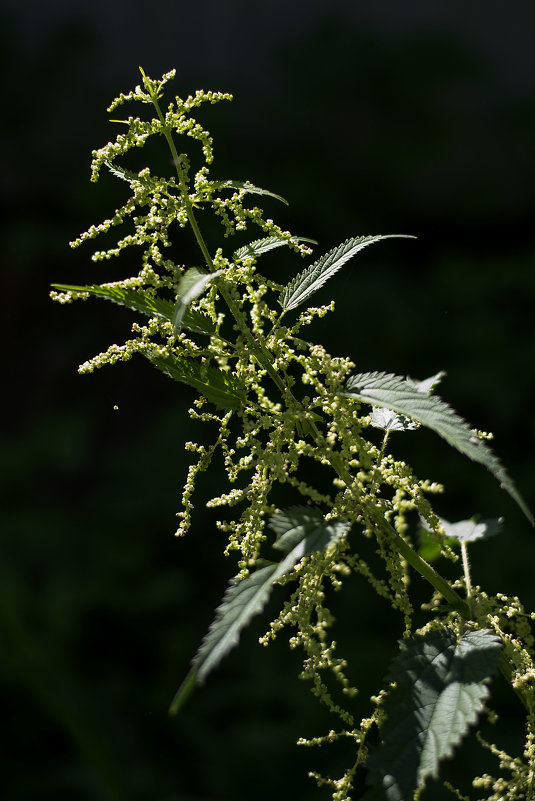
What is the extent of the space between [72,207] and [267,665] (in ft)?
11.3

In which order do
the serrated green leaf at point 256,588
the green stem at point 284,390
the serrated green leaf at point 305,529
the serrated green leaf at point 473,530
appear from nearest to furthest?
1. the serrated green leaf at point 256,588
2. the serrated green leaf at point 305,529
3. the green stem at point 284,390
4. the serrated green leaf at point 473,530

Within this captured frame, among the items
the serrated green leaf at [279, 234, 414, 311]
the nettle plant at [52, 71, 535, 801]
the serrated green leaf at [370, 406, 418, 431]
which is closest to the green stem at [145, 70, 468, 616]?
the nettle plant at [52, 71, 535, 801]

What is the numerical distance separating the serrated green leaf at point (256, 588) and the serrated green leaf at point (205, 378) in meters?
0.19

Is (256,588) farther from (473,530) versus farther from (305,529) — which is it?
(473,530)

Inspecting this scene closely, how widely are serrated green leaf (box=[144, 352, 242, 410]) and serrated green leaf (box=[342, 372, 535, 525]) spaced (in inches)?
6.9

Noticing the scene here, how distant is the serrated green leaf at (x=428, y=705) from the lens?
45.3 inches

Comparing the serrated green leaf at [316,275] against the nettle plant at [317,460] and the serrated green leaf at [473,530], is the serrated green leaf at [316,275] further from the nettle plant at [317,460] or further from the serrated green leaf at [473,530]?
the serrated green leaf at [473,530]

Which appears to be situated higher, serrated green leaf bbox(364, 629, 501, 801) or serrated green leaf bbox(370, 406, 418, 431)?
serrated green leaf bbox(370, 406, 418, 431)

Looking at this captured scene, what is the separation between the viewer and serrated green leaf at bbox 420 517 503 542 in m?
1.65

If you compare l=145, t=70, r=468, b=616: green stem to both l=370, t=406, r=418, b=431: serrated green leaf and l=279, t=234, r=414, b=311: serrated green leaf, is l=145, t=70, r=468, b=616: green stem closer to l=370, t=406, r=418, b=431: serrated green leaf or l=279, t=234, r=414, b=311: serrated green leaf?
l=279, t=234, r=414, b=311: serrated green leaf

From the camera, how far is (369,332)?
16.4 feet

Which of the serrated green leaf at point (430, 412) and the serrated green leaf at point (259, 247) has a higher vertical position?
the serrated green leaf at point (259, 247)

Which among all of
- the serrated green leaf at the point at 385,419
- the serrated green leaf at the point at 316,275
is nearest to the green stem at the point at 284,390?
the serrated green leaf at the point at 316,275

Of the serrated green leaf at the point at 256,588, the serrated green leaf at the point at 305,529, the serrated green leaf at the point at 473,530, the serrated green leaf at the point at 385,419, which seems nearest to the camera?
the serrated green leaf at the point at 256,588
